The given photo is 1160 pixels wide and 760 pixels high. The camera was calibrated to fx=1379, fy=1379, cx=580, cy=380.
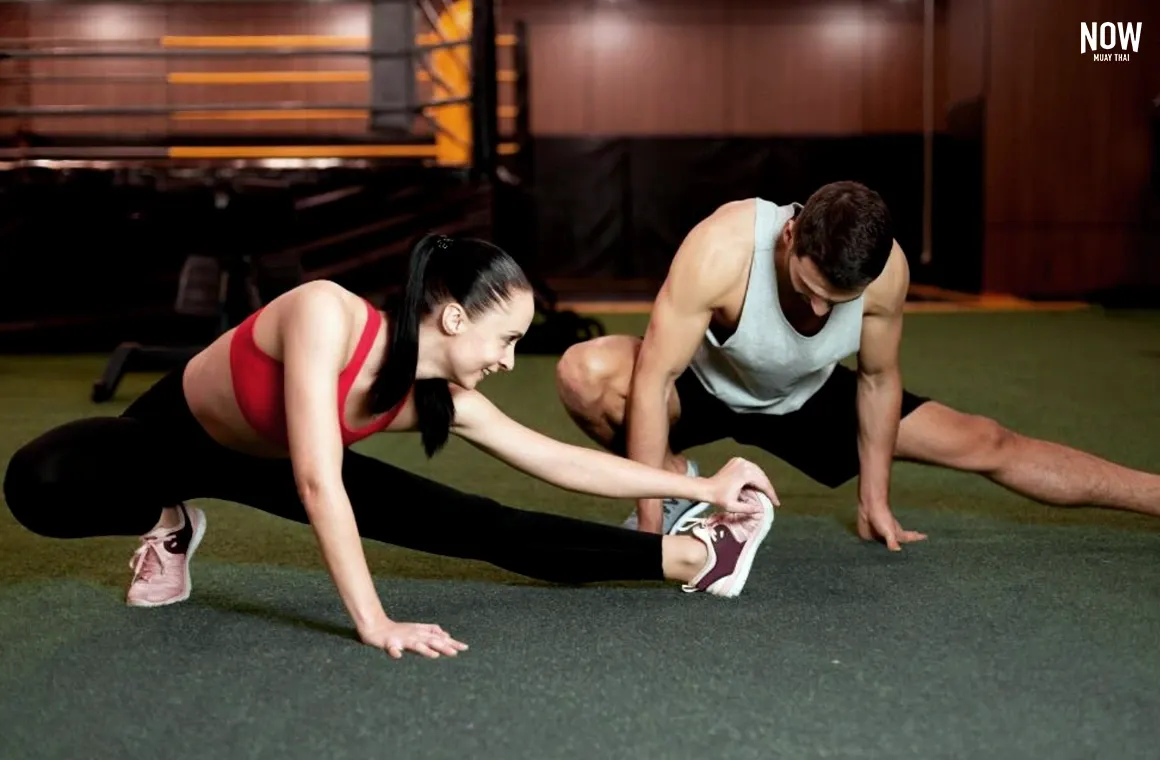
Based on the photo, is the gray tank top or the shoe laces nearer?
the shoe laces

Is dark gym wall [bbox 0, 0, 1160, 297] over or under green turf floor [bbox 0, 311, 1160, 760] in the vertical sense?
over

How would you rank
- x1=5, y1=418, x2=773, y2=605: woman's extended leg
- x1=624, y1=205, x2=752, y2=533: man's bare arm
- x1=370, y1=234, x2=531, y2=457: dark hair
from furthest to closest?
1. x1=624, y1=205, x2=752, y2=533: man's bare arm
2. x1=5, y1=418, x2=773, y2=605: woman's extended leg
3. x1=370, y1=234, x2=531, y2=457: dark hair

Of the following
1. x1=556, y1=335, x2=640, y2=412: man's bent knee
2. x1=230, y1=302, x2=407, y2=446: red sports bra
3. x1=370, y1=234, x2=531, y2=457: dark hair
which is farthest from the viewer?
x1=556, y1=335, x2=640, y2=412: man's bent knee

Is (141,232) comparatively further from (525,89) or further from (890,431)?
(890,431)

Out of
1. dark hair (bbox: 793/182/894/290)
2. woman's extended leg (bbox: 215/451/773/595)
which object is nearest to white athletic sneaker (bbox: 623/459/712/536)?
woman's extended leg (bbox: 215/451/773/595)

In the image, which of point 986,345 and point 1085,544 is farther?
point 986,345

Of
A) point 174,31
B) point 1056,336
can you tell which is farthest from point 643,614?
point 174,31

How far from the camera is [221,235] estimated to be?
5.20 metres

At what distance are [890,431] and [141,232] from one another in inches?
183

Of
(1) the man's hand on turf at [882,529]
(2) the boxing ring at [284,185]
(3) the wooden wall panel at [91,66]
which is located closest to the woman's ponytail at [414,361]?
Answer: (1) the man's hand on turf at [882,529]

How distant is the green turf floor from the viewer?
1.60m

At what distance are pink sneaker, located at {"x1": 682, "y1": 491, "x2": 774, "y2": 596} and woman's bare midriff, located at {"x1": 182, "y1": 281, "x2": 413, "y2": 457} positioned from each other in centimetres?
54

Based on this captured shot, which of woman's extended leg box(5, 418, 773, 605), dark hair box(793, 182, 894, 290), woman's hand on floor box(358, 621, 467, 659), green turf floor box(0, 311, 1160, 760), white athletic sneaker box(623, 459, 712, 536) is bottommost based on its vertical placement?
green turf floor box(0, 311, 1160, 760)

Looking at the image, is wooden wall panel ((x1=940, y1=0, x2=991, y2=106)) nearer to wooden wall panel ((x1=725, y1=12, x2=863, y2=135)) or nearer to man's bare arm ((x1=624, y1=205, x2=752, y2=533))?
wooden wall panel ((x1=725, y1=12, x2=863, y2=135))
